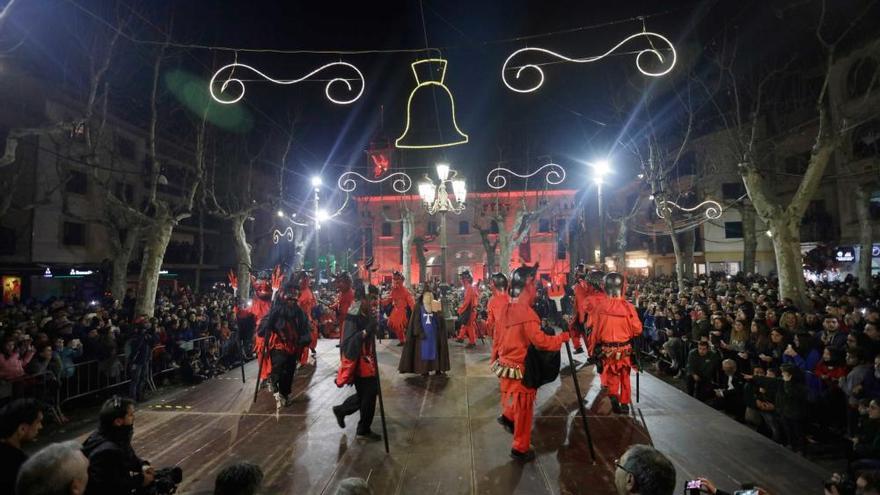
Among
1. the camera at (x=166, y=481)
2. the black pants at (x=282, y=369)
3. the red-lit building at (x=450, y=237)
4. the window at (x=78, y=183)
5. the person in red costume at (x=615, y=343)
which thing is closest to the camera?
the camera at (x=166, y=481)

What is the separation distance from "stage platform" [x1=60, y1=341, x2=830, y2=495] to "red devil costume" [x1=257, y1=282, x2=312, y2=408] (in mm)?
380

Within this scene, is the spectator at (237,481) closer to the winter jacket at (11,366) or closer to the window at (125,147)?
the winter jacket at (11,366)

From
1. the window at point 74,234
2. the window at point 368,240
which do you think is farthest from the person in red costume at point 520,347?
the window at point 368,240

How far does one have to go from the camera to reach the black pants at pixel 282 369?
6645 millimetres

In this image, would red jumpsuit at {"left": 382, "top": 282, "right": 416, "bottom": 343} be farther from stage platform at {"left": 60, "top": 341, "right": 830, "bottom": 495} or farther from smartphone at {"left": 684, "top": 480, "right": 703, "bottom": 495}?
smartphone at {"left": 684, "top": 480, "right": 703, "bottom": 495}

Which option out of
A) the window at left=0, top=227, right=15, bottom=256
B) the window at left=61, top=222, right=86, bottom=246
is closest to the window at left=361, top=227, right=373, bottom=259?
the window at left=61, top=222, right=86, bottom=246

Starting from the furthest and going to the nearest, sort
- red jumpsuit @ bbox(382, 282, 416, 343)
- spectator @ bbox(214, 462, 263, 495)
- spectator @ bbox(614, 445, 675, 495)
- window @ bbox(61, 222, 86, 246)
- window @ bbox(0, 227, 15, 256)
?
window @ bbox(61, 222, 86, 246) → window @ bbox(0, 227, 15, 256) → red jumpsuit @ bbox(382, 282, 416, 343) → spectator @ bbox(214, 462, 263, 495) → spectator @ bbox(614, 445, 675, 495)

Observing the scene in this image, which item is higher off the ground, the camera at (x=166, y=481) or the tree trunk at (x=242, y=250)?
the tree trunk at (x=242, y=250)

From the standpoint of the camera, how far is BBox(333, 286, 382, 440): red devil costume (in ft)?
17.7

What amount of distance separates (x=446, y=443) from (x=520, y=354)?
143 cm

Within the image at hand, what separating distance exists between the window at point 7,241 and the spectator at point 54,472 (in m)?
24.6

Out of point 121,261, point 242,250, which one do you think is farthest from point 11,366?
point 121,261

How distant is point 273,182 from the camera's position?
4431cm

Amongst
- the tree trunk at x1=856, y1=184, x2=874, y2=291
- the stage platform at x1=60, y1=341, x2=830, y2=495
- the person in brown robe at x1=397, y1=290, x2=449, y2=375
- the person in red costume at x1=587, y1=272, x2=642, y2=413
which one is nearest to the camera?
the stage platform at x1=60, y1=341, x2=830, y2=495
